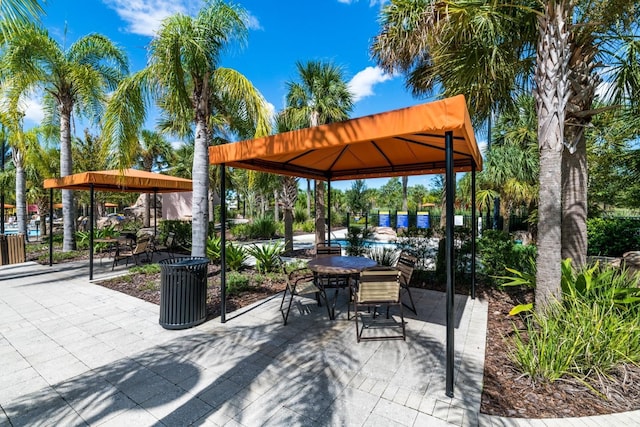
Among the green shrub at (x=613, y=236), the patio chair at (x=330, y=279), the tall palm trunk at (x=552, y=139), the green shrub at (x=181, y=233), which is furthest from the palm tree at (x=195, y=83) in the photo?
the green shrub at (x=613, y=236)

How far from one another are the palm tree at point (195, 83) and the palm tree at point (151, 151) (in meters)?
13.6

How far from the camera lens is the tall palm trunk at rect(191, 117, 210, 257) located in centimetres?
647

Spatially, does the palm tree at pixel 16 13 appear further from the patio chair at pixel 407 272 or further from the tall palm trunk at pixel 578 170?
the tall palm trunk at pixel 578 170

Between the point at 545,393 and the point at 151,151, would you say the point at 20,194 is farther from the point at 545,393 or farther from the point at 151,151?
the point at 545,393

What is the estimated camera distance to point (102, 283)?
6.51 meters

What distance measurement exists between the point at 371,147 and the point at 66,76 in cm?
1111

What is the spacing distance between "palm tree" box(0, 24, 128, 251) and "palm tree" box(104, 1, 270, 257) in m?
4.37

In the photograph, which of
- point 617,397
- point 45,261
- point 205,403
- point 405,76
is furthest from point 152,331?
point 405,76

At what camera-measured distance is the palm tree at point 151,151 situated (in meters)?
19.5

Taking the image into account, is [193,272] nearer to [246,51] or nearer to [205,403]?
[205,403]

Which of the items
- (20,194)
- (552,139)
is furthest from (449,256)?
(20,194)

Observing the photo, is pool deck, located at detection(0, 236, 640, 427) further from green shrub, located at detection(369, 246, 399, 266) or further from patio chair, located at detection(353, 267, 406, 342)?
green shrub, located at detection(369, 246, 399, 266)

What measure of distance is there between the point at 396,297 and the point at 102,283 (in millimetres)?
6689

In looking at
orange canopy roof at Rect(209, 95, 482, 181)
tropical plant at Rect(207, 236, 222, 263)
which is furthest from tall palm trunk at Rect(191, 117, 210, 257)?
orange canopy roof at Rect(209, 95, 482, 181)
